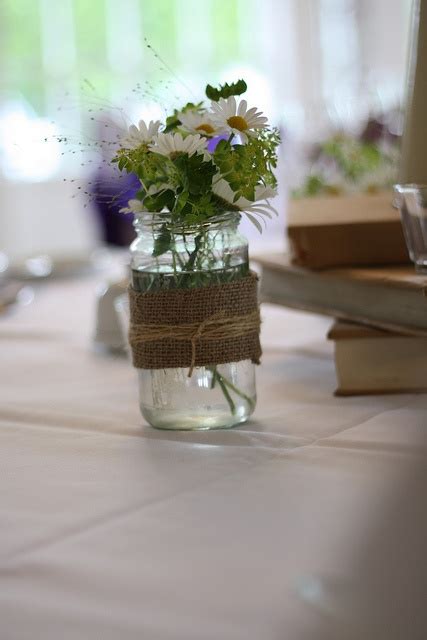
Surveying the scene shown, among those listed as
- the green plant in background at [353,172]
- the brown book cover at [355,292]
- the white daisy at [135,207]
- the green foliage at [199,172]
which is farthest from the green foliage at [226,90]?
the green plant in background at [353,172]

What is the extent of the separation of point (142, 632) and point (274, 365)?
57 centimetres

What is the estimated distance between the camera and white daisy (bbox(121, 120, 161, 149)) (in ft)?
2.23

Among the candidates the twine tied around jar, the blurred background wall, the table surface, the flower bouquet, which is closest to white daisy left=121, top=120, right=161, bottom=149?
the flower bouquet

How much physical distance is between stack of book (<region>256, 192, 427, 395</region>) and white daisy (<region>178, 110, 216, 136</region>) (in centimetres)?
22

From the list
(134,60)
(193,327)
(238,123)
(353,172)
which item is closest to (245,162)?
(238,123)

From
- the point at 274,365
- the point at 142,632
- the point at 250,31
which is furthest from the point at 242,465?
the point at 250,31

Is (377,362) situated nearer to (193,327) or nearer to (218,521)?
(193,327)

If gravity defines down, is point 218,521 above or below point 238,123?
below

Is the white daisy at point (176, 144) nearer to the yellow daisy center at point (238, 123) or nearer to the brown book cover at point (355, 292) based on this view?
the yellow daisy center at point (238, 123)

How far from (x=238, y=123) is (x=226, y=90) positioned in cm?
4

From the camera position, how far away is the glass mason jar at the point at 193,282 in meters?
0.71

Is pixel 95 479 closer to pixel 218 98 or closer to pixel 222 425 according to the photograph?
pixel 222 425

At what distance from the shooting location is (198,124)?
0.69 m

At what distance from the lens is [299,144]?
71.6 inches
